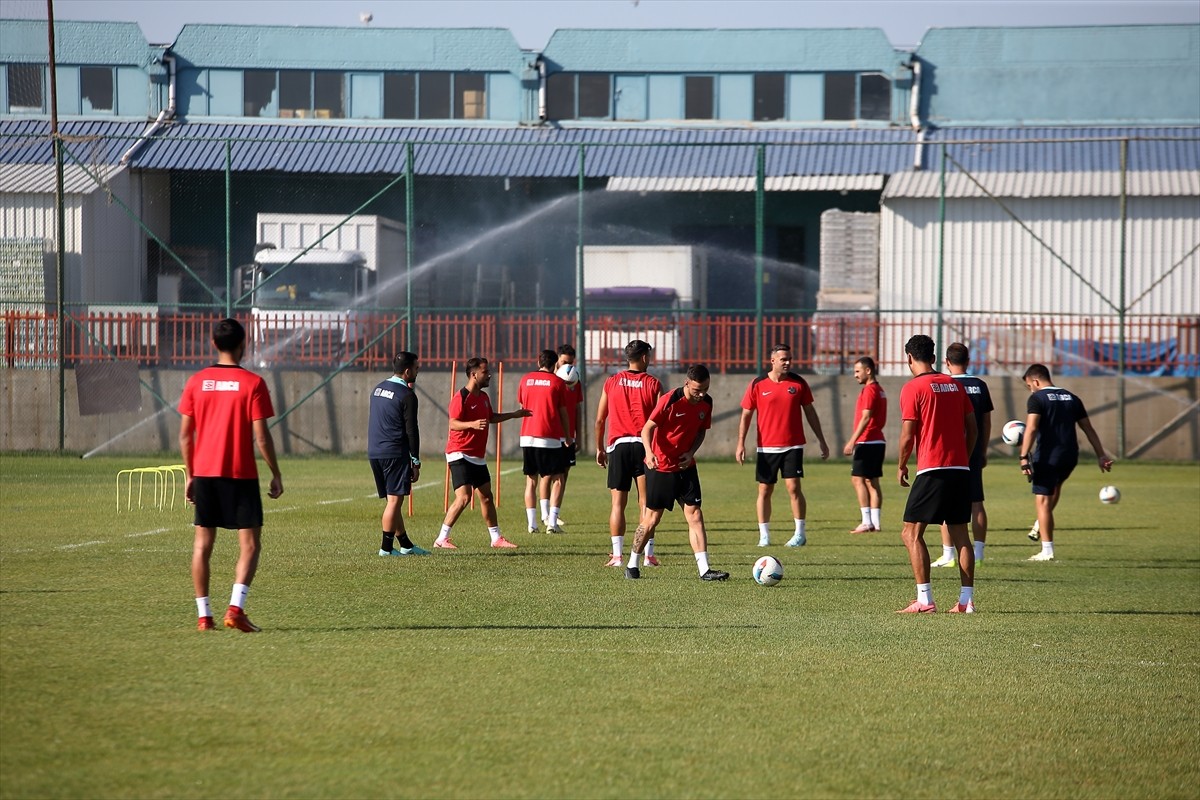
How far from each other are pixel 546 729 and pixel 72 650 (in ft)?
10.8

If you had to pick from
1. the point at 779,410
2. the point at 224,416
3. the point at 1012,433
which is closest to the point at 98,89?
the point at 779,410

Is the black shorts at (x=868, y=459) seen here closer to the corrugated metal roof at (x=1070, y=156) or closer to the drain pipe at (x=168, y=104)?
the corrugated metal roof at (x=1070, y=156)

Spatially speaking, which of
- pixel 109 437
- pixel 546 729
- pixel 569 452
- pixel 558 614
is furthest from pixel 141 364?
pixel 546 729

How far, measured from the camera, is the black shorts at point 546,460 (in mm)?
16359

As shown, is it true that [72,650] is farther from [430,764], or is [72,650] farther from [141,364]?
[141,364]

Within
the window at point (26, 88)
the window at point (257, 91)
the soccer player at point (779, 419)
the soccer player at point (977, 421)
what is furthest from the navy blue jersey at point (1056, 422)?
the window at point (26, 88)

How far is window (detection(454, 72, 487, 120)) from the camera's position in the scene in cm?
4475

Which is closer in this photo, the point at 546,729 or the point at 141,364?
the point at 546,729

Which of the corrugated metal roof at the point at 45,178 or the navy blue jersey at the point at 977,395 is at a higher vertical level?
the corrugated metal roof at the point at 45,178

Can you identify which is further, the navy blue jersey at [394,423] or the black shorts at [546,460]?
the black shorts at [546,460]

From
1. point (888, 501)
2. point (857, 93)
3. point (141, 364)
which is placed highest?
point (857, 93)

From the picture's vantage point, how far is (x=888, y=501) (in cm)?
2120

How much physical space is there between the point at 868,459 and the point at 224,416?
32.0 feet

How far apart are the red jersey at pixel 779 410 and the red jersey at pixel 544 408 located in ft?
7.05
